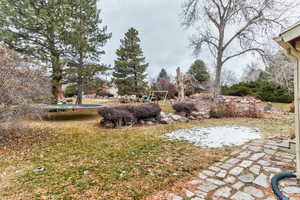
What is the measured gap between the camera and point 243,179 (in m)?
2.04

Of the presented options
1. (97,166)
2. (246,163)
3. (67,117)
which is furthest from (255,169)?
(67,117)

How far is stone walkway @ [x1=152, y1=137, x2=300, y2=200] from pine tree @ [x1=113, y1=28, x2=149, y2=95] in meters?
14.4

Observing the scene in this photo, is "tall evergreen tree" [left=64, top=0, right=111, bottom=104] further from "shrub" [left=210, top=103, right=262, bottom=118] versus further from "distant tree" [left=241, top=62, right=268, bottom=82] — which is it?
"distant tree" [left=241, top=62, right=268, bottom=82]

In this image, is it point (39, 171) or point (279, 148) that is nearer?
point (39, 171)

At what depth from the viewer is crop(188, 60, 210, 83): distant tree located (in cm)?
2116

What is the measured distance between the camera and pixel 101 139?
4090 mm

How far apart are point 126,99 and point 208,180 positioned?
556 inches

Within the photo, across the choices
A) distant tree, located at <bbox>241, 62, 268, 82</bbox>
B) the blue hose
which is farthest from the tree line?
the blue hose

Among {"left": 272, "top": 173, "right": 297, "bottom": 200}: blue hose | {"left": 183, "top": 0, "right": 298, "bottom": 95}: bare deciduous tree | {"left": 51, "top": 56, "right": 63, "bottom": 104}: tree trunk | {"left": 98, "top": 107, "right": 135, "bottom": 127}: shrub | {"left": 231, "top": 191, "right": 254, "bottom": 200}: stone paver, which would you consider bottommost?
{"left": 231, "top": 191, "right": 254, "bottom": 200}: stone paver

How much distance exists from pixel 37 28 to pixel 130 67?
32.9 feet

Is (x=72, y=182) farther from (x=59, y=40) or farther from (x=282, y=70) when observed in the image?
(x=282, y=70)

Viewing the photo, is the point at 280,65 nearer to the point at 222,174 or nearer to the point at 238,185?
the point at 222,174

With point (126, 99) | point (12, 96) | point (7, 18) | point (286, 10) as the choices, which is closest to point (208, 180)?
point (12, 96)

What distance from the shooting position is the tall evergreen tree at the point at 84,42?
28.2ft
